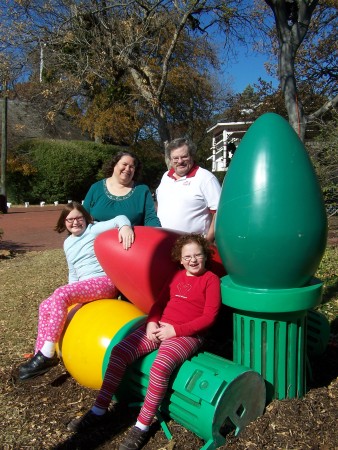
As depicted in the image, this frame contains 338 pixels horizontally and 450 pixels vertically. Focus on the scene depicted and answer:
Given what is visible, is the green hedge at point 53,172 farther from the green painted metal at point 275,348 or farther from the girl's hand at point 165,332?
the green painted metal at point 275,348

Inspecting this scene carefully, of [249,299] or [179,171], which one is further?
[179,171]

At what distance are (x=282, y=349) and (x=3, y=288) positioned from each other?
15.9 feet

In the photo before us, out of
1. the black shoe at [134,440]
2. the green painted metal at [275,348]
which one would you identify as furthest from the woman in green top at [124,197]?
the black shoe at [134,440]

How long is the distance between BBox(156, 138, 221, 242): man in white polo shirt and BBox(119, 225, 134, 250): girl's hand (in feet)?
1.42

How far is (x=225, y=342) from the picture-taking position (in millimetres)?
3494

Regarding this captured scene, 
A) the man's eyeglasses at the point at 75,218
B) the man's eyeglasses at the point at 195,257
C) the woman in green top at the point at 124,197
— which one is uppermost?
the woman in green top at the point at 124,197

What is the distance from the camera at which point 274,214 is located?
2496 mm

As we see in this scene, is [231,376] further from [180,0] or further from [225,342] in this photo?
[180,0]

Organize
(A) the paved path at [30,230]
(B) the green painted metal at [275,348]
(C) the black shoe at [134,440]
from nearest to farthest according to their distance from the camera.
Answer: (C) the black shoe at [134,440] → (B) the green painted metal at [275,348] → (A) the paved path at [30,230]

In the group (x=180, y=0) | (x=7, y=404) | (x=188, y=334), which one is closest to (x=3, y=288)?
(x=7, y=404)

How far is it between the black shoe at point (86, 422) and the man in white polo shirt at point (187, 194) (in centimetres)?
143

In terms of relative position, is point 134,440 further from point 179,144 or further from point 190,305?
point 179,144

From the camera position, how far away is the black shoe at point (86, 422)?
2.82 m

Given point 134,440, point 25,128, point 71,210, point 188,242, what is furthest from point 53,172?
point 134,440
